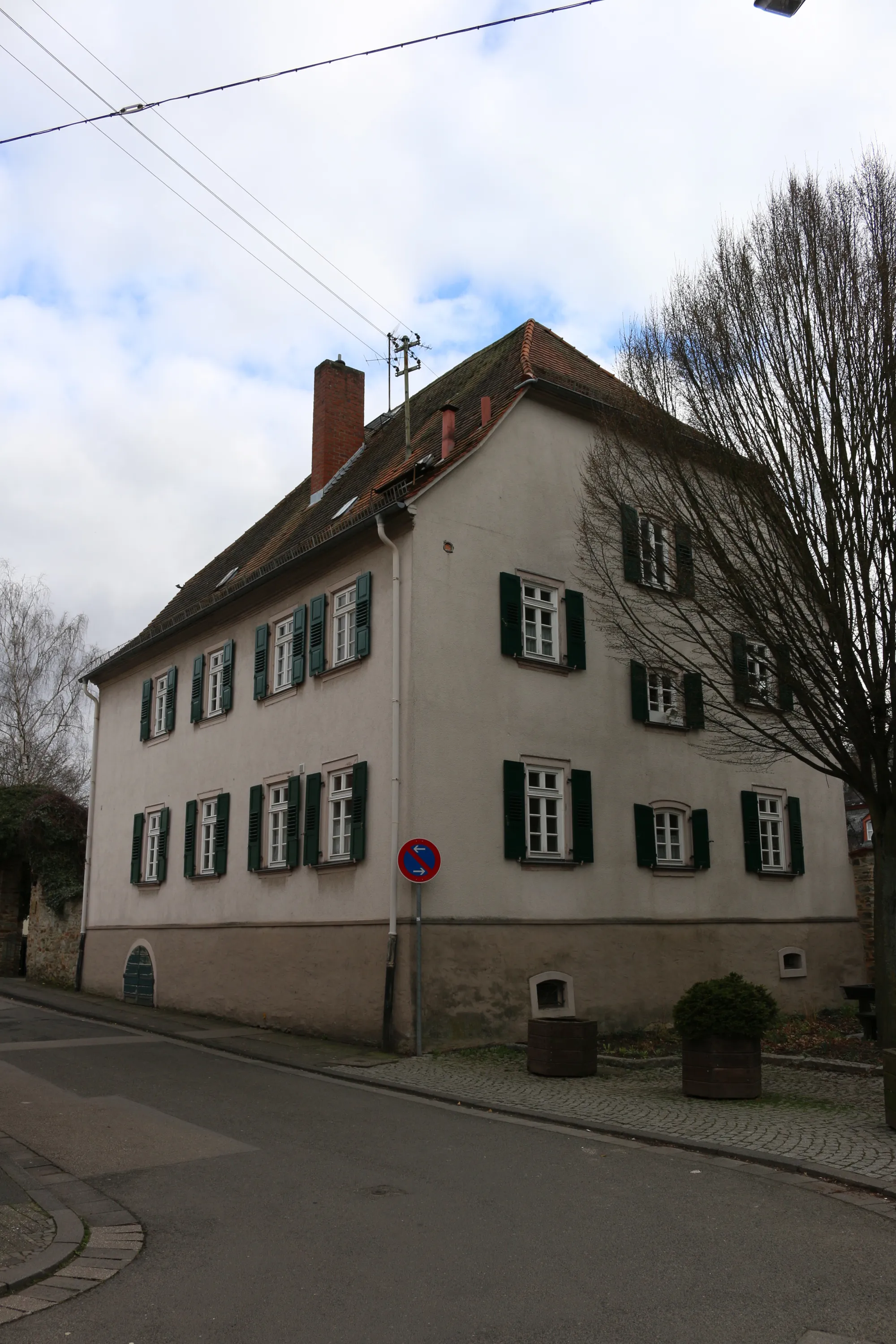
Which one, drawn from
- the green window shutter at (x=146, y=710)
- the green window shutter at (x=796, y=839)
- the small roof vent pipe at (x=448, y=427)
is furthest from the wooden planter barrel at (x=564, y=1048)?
the green window shutter at (x=146, y=710)

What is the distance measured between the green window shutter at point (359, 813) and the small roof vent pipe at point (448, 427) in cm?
500

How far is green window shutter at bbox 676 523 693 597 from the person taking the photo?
14.1 m

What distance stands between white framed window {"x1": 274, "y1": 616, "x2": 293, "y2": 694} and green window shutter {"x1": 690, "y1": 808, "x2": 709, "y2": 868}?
6830mm

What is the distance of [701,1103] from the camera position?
34.8 ft

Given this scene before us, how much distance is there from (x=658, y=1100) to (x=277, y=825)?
28.7ft

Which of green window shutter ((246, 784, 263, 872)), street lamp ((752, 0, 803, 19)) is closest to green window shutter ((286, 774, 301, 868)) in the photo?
green window shutter ((246, 784, 263, 872))

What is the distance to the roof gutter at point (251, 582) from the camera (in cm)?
1584

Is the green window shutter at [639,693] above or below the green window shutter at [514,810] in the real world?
above

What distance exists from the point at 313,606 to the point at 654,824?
631 centimetres

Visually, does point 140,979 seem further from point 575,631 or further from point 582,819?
point 575,631

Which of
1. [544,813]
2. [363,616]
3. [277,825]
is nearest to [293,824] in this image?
[277,825]

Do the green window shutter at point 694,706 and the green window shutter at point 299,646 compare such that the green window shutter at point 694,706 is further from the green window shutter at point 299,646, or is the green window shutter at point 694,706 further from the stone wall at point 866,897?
the green window shutter at point 299,646

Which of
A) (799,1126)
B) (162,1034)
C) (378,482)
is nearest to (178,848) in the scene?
(162,1034)

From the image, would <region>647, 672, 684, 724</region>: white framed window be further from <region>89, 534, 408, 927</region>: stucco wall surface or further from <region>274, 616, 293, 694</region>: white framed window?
<region>274, 616, 293, 694</region>: white framed window
